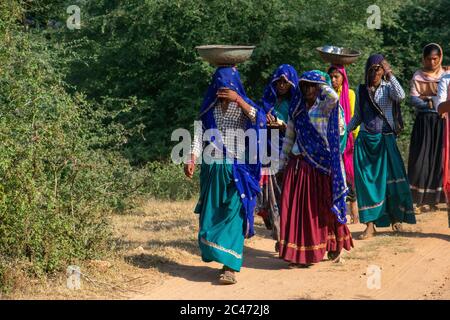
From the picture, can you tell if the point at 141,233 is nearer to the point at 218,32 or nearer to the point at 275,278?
the point at 275,278

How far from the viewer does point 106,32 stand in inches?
585

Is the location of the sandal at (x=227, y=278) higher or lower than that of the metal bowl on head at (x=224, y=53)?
lower

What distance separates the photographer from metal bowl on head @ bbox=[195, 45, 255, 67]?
7.30 m

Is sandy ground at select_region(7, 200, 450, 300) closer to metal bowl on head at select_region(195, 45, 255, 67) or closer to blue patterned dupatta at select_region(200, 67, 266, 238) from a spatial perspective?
blue patterned dupatta at select_region(200, 67, 266, 238)

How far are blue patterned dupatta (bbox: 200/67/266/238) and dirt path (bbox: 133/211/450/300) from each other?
57 centimetres

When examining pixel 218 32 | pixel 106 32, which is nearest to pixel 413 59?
pixel 218 32

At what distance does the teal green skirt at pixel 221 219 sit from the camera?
24.1 feet

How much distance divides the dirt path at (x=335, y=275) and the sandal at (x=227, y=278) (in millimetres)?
50

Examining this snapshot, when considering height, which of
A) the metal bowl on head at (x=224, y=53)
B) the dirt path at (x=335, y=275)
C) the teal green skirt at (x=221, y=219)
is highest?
the metal bowl on head at (x=224, y=53)

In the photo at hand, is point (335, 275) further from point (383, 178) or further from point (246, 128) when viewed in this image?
point (383, 178)

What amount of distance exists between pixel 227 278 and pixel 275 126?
69.0 inches

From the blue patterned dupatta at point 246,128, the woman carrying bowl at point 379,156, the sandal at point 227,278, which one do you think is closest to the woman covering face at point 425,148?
the woman carrying bowl at point 379,156

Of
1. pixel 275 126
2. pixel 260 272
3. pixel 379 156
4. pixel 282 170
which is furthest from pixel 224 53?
pixel 379 156

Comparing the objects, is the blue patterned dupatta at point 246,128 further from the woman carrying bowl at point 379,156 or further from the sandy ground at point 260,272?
the woman carrying bowl at point 379,156
